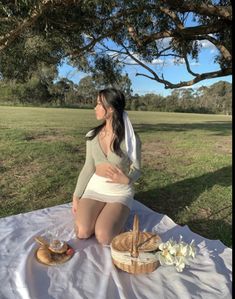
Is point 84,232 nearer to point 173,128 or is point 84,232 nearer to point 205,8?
point 205,8

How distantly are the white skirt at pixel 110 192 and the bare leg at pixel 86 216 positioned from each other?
56 millimetres

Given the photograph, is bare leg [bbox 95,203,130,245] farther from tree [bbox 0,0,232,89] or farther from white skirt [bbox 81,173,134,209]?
tree [bbox 0,0,232,89]

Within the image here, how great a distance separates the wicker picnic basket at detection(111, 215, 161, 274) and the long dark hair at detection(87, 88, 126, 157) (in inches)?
36.1

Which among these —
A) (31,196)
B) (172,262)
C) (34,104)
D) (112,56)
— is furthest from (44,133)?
(34,104)

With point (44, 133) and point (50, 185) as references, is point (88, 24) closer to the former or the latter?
point (50, 185)

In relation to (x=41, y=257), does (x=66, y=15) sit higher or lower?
higher

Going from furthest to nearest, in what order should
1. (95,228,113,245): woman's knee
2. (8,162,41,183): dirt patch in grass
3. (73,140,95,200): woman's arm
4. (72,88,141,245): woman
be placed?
(8,162,41,183): dirt patch in grass
(73,140,95,200): woman's arm
(72,88,141,245): woman
(95,228,113,245): woman's knee

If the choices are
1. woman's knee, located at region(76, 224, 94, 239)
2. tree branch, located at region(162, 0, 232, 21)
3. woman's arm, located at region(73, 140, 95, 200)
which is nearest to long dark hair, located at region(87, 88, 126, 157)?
woman's arm, located at region(73, 140, 95, 200)

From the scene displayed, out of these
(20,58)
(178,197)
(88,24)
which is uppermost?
(88,24)

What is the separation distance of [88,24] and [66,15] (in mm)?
533

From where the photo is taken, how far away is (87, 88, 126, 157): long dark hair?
289cm

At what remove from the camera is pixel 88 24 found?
3.78 m

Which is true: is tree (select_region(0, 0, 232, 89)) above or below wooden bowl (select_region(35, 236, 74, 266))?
above

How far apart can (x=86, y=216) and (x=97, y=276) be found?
60 cm
